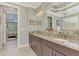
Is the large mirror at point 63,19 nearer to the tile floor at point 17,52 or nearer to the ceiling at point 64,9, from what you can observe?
the ceiling at point 64,9

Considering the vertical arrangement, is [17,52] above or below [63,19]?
below

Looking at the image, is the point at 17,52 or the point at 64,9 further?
the point at 17,52

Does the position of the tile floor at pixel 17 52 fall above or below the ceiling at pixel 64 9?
below

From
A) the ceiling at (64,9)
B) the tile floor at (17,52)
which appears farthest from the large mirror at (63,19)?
the tile floor at (17,52)

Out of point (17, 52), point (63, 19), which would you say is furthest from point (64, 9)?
point (17, 52)

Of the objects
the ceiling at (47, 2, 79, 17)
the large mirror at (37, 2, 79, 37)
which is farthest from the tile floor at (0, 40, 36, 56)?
the ceiling at (47, 2, 79, 17)

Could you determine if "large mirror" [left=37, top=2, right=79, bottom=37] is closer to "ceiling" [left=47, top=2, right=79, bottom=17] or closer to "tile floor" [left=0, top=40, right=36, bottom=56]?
"ceiling" [left=47, top=2, right=79, bottom=17]

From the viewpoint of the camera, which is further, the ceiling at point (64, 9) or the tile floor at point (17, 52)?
the tile floor at point (17, 52)

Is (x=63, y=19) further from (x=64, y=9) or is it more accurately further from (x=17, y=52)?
(x=17, y=52)

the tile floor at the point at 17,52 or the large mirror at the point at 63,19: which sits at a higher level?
the large mirror at the point at 63,19

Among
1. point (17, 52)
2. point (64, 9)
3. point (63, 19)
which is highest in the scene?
point (64, 9)

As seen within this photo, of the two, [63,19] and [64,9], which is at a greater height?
[64,9]

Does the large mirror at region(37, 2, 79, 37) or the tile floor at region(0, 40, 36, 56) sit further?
the tile floor at region(0, 40, 36, 56)

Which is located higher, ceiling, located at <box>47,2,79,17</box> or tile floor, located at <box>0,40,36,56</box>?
ceiling, located at <box>47,2,79,17</box>
